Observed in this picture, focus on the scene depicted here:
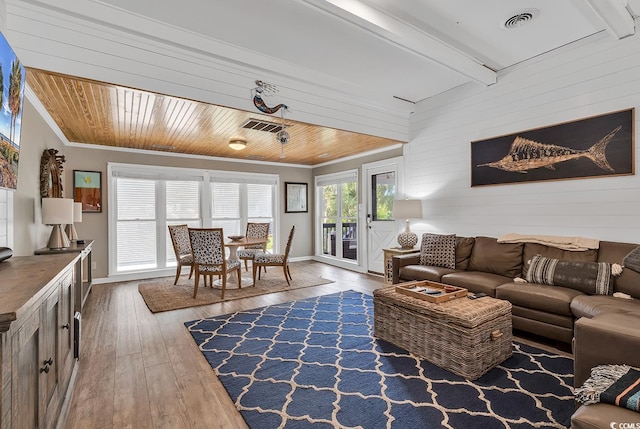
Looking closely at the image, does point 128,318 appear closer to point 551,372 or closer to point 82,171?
point 82,171

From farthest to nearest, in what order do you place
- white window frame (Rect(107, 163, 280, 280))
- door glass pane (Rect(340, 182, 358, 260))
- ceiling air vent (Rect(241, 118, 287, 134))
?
door glass pane (Rect(340, 182, 358, 260))
white window frame (Rect(107, 163, 280, 280))
ceiling air vent (Rect(241, 118, 287, 134))

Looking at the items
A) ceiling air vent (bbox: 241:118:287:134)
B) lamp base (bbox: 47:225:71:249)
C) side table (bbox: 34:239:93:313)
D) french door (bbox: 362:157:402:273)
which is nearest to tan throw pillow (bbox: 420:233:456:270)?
french door (bbox: 362:157:402:273)

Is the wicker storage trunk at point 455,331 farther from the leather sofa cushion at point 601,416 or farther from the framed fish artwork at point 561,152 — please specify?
the framed fish artwork at point 561,152

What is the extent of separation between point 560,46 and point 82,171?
7080mm

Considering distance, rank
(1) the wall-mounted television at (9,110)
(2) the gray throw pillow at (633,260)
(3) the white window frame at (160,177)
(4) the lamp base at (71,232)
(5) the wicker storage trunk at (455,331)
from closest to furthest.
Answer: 1. (1) the wall-mounted television at (9,110)
2. (5) the wicker storage trunk at (455,331)
3. (2) the gray throw pillow at (633,260)
4. (4) the lamp base at (71,232)
5. (3) the white window frame at (160,177)

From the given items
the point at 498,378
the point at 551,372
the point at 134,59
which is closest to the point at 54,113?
the point at 134,59

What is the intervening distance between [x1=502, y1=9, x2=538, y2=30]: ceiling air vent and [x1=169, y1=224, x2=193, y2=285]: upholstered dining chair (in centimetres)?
507

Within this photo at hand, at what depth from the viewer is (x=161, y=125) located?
4.21 metres

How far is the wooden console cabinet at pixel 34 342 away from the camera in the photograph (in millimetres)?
992

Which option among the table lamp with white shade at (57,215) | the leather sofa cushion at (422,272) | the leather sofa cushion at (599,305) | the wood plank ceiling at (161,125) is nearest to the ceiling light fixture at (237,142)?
the wood plank ceiling at (161,125)

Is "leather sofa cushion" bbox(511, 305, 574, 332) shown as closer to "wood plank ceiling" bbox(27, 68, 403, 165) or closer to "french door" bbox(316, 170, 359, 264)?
"wood plank ceiling" bbox(27, 68, 403, 165)

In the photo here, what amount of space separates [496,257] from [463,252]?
439mm

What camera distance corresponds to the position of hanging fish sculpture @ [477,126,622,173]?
3221 millimetres

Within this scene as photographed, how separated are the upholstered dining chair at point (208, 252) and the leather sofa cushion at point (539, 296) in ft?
11.4
